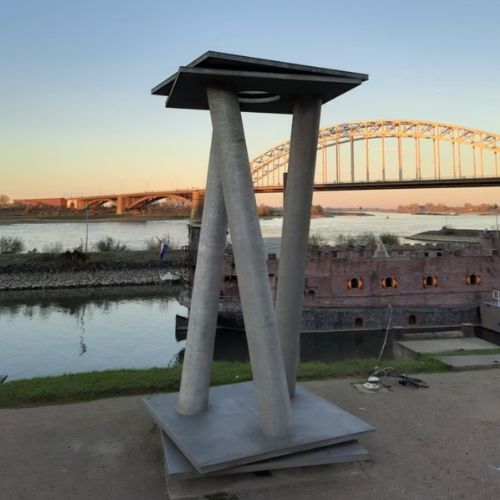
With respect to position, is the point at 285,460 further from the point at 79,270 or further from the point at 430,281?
the point at 79,270

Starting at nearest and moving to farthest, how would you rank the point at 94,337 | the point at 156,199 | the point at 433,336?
the point at 433,336 < the point at 94,337 < the point at 156,199

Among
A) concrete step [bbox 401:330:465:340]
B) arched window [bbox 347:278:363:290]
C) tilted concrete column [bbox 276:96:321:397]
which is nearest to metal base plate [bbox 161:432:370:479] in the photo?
tilted concrete column [bbox 276:96:321:397]

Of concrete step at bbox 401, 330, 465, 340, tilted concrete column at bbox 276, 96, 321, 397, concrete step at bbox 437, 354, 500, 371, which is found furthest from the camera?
concrete step at bbox 401, 330, 465, 340

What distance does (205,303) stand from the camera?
668 centimetres

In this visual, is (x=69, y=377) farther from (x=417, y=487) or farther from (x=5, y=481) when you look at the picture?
(x=417, y=487)

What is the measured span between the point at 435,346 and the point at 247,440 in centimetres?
1234

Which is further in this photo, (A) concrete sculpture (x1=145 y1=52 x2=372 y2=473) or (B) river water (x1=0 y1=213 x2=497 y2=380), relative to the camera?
(B) river water (x1=0 y1=213 x2=497 y2=380)

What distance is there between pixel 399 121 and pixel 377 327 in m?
55.6

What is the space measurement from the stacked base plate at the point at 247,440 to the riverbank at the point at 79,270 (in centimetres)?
3676

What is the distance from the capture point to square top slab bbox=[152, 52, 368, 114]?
561 centimetres

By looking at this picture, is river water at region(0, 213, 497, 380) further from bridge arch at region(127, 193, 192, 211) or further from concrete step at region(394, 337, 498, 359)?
bridge arch at region(127, 193, 192, 211)

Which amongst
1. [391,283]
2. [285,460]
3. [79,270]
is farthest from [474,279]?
[79,270]

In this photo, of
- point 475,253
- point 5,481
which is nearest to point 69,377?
point 5,481

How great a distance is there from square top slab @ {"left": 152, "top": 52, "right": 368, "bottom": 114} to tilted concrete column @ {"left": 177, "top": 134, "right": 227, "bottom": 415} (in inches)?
37.5
